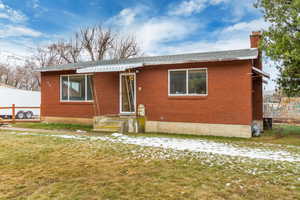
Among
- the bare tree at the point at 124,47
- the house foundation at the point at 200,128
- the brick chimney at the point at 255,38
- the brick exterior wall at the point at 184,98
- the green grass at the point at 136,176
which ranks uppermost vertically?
the bare tree at the point at 124,47

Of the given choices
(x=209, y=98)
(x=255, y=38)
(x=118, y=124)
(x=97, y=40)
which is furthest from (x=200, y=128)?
(x=97, y=40)

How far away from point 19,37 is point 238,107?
33.3m

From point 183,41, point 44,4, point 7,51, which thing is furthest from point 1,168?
point 7,51

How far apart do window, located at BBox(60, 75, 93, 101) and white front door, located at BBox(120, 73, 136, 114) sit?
198 centimetres

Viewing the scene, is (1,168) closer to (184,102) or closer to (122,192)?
(122,192)

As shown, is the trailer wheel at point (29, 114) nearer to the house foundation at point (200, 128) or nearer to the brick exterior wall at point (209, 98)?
the brick exterior wall at point (209, 98)

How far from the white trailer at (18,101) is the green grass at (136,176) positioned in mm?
18424

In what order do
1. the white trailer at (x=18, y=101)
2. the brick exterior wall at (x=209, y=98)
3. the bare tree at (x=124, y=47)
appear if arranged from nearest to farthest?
1. the brick exterior wall at (x=209, y=98)
2. the white trailer at (x=18, y=101)
3. the bare tree at (x=124, y=47)

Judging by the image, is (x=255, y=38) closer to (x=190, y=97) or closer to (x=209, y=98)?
(x=209, y=98)

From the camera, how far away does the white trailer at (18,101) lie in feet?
70.6

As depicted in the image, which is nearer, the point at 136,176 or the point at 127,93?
the point at 136,176

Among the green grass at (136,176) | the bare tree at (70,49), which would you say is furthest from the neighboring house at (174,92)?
the bare tree at (70,49)

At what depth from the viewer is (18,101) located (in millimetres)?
22922

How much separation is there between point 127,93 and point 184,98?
3.19 metres
